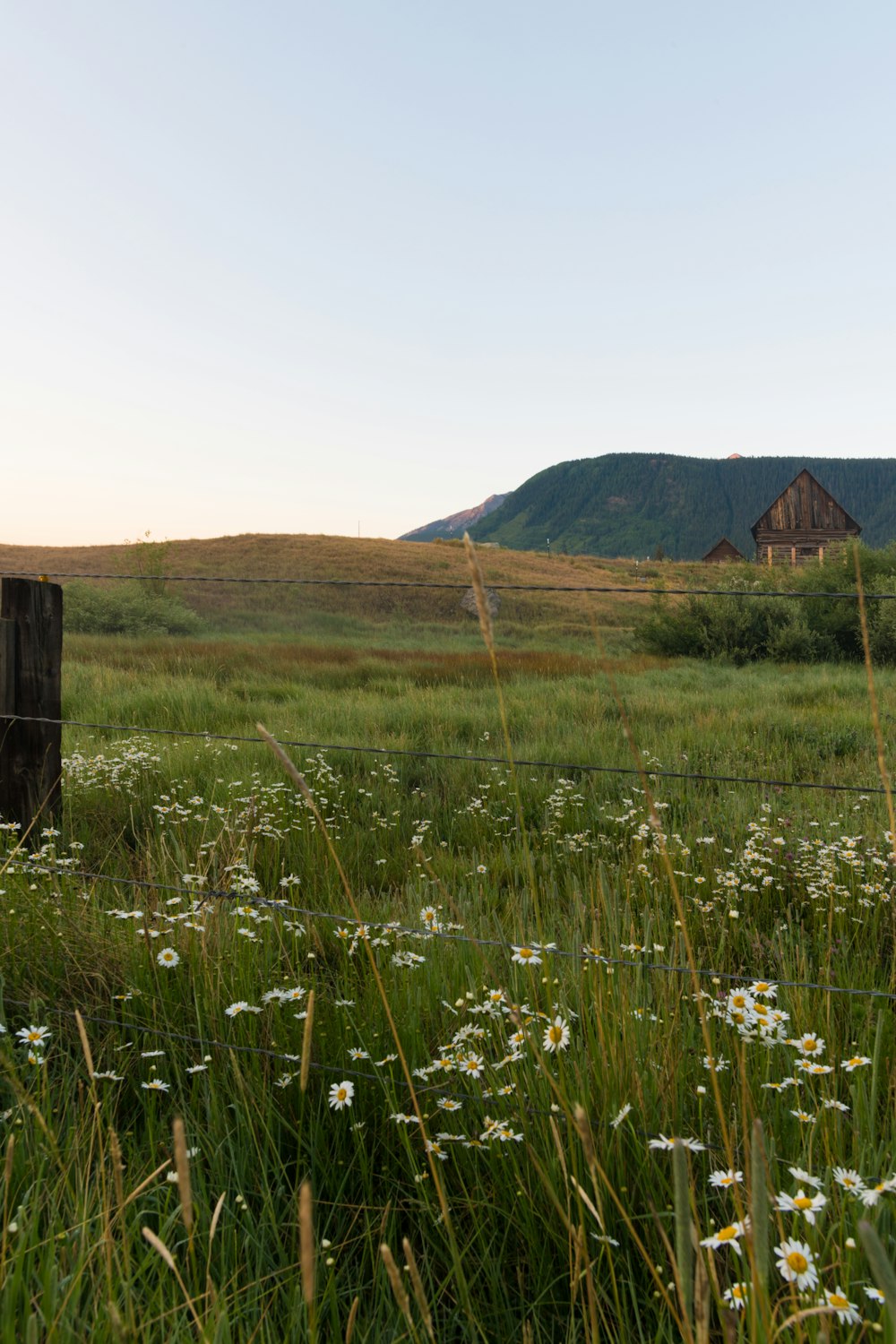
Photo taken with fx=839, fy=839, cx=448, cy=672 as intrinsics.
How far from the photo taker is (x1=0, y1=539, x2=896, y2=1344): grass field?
143cm

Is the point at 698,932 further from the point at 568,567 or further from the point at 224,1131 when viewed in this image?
the point at 568,567

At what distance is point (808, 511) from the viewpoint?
5431 centimetres

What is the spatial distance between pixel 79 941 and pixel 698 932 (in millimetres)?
2528

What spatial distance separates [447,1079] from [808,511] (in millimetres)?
58266

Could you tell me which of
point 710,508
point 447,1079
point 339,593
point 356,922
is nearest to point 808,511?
point 339,593

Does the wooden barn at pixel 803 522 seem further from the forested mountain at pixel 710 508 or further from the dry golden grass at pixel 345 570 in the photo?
the forested mountain at pixel 710 508

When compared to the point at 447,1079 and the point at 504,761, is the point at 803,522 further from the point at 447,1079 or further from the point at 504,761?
the point at 447,1079

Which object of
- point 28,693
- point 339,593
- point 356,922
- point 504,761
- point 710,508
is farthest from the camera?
point 710,508

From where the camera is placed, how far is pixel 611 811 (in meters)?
5.74

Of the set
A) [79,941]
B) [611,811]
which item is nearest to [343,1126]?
[79,941]

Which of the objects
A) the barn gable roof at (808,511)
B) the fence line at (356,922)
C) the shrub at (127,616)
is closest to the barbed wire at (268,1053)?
the fence line at (356,922)

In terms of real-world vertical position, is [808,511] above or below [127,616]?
above

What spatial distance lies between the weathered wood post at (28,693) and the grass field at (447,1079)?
490mm

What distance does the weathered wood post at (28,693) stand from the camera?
432 centimetres
